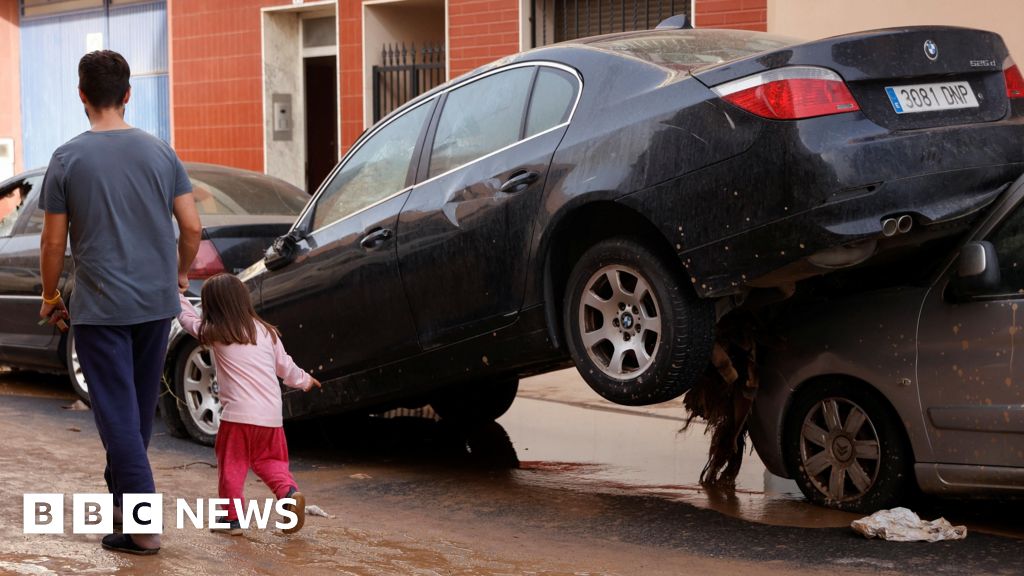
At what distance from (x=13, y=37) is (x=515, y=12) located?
11.2 metres

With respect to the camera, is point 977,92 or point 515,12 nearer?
point 977,92

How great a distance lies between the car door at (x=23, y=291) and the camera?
9797 mm

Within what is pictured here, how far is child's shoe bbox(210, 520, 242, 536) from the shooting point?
569 cm

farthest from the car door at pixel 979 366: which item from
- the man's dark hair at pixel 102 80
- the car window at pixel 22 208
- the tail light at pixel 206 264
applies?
the car window at pixel 22 208

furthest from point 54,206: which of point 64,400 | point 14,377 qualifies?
point 14,377

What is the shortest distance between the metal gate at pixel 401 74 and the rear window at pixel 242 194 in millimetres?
6817

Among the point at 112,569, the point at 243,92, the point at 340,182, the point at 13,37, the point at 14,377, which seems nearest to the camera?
the point at 112,569

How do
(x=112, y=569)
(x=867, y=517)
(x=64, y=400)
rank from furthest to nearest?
(x=64, y=400) → (x=867, y=517) → (x=112, y=569)

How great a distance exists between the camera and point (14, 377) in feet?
36.7

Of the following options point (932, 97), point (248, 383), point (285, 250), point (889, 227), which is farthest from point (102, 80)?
point (932, 97)

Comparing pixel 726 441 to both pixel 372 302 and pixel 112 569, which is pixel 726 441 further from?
pixel 112 569

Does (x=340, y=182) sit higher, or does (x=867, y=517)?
(x=340, y=182)

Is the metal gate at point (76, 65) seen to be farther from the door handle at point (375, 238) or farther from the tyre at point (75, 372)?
the door handle at point (375, 238)

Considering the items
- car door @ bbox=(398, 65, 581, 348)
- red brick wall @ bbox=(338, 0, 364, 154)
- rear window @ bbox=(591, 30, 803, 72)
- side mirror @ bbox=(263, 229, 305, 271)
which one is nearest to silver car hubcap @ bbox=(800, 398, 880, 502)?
car door @ bbox=(398, 65, 581, 348)
